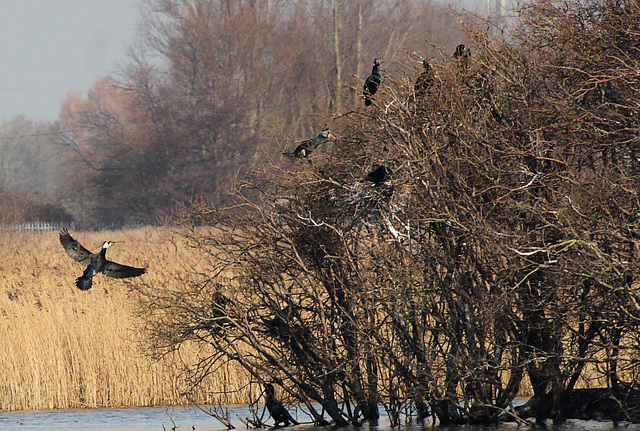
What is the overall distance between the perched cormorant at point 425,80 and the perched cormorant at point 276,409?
3.27 m

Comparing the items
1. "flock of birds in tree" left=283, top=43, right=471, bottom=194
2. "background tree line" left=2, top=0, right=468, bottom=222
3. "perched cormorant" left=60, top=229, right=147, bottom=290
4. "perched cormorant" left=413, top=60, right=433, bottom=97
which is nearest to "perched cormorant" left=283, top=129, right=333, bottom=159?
"flock of birds in tree" left=283, top=43, right=471, bottom=194

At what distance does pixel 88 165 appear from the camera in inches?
1722

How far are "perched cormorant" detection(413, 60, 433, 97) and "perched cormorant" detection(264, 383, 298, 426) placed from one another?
327 cm

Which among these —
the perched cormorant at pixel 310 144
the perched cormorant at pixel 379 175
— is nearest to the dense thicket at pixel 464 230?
the perched cormorant at pixel 379 175

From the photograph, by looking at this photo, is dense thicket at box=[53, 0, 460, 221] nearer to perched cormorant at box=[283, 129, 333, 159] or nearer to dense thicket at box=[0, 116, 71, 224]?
perched cormorant at box=[283, 129, 333, 159]

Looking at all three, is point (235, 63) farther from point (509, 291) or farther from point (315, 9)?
point (509, 291)

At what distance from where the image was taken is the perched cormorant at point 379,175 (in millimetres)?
7531

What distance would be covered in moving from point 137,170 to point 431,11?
48.5 ft

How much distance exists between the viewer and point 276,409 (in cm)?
926

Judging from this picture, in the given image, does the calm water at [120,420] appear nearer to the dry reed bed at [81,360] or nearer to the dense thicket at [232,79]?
the dry reed bed at [81,360]

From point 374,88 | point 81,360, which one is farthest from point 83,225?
point 374,88

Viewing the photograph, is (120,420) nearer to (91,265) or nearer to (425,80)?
(91,265)

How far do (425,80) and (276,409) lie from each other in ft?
12.3

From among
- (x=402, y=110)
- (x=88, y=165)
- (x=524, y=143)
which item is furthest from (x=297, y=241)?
(x=88, y=165)
